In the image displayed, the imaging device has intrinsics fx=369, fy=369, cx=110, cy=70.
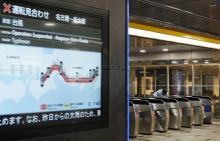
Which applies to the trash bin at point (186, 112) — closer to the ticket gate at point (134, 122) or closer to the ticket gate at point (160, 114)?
the ticket gate at point (160, 114)

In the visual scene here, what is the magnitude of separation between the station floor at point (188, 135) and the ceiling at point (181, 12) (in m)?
3.32

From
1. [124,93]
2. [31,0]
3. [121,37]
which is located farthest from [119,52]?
[31,0]

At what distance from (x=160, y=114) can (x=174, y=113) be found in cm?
78

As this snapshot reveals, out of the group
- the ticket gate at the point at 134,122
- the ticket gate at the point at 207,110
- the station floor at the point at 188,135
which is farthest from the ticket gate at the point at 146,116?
the ticket gate at the point at 207,110

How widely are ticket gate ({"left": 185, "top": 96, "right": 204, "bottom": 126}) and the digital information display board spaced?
1091 centimetres

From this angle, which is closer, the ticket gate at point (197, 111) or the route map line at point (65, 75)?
the route map line at point (65, 75)

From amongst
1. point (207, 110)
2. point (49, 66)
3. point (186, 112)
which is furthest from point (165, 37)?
point (49, 66)

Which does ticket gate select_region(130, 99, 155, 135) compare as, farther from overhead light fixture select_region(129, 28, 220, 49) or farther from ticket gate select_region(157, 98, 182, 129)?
overhead light fixture select_region(129, 28, 220, 49)

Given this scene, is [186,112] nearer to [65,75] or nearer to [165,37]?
[165,37]

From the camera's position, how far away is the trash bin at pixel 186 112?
12.9 m

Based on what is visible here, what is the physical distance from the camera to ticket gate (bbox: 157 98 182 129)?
12.2 metres

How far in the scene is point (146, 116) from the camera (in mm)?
11188

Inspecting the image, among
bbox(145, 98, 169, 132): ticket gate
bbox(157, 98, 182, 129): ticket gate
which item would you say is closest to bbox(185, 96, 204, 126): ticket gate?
bbox(157, 98, 182, 129): ticket gate

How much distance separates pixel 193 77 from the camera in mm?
18328
